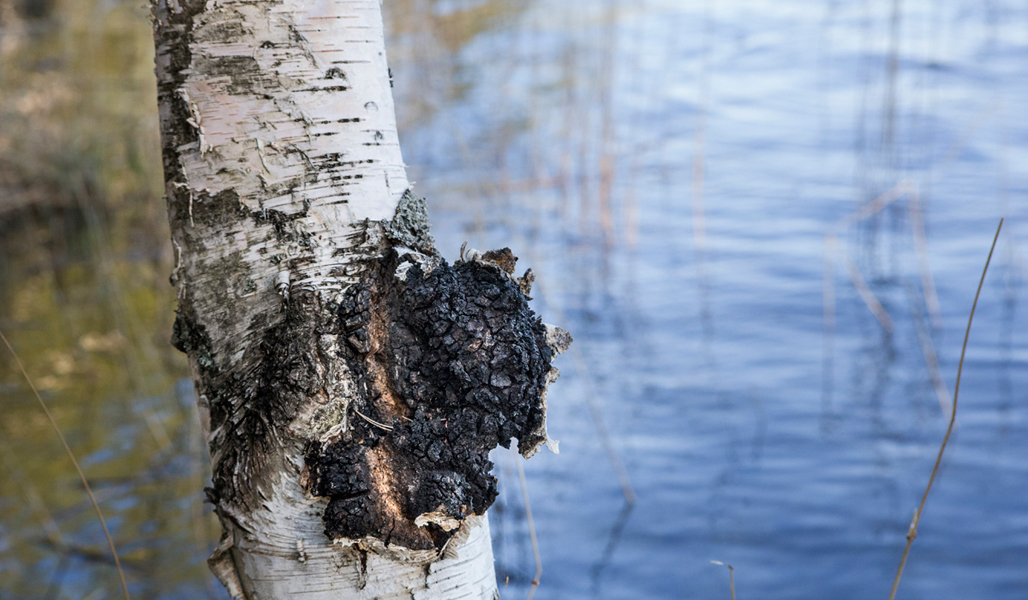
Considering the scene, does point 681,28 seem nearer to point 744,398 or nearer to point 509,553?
point 744,398

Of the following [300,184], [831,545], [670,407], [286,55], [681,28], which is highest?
[681,28]

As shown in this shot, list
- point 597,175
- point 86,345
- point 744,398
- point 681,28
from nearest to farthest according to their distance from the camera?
point 744,398 → point 86,345 → point 597,175 → point 681,28

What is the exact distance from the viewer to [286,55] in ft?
2.49

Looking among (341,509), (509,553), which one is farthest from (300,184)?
(509,553)

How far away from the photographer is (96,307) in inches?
156

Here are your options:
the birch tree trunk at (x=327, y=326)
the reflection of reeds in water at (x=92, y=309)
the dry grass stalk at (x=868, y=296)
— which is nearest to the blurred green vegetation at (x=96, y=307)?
the reflection of reeds in water at (x=92, y=309)

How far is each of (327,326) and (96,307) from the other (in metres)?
3.80

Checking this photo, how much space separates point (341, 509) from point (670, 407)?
7.41 feet

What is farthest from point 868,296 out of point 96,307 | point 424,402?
point 96,307

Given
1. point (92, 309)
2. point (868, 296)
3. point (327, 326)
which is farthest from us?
point (92, 309)

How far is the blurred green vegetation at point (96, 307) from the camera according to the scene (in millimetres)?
2430

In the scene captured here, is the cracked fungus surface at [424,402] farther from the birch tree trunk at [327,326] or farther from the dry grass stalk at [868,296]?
the dry grass stalk at [868,296]

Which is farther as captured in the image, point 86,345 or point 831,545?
point 86,345

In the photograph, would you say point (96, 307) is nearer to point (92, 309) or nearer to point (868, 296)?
point (92, 309)
